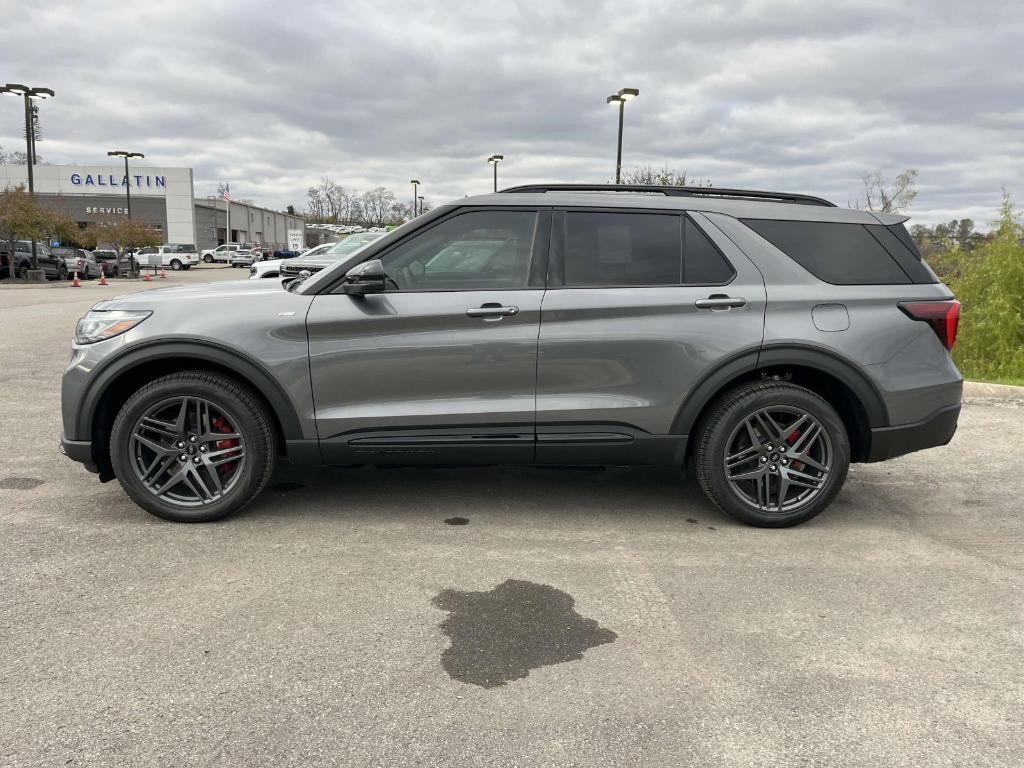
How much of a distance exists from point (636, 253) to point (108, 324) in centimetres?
284

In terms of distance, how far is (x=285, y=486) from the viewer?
4762mm

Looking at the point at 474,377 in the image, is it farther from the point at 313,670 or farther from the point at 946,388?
the point at 946,388

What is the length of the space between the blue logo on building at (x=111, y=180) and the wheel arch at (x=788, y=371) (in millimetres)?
71168

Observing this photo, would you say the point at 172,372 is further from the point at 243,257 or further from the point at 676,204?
the point at 243,257

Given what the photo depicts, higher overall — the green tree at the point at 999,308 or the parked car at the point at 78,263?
the parked car at the point at 78,263

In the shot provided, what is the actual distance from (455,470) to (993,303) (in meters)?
9.75

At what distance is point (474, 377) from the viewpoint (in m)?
3.95

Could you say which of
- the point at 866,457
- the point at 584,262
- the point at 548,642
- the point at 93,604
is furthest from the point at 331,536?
the point at 866,457

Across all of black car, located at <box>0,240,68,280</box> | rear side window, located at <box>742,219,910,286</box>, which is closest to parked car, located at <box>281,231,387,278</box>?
rear side window, located at <box>742,219,910,286</box>

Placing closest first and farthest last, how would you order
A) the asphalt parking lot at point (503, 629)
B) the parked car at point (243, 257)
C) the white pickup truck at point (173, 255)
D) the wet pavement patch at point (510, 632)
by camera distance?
the asphalt parking lot at point (503, 629)
the wet pavement patch at point (510, 632)
the white pickup truck at point (173, 255)
the parked car at point (243, 257)

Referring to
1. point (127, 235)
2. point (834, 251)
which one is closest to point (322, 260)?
point (834, 251)

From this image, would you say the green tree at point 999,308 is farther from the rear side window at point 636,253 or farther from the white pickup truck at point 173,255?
the white pickup truck at point 173,255

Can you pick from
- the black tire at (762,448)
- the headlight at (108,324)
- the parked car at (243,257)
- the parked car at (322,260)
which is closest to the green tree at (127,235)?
the parked car at (243,257)

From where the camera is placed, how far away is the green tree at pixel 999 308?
10930 millimetres
